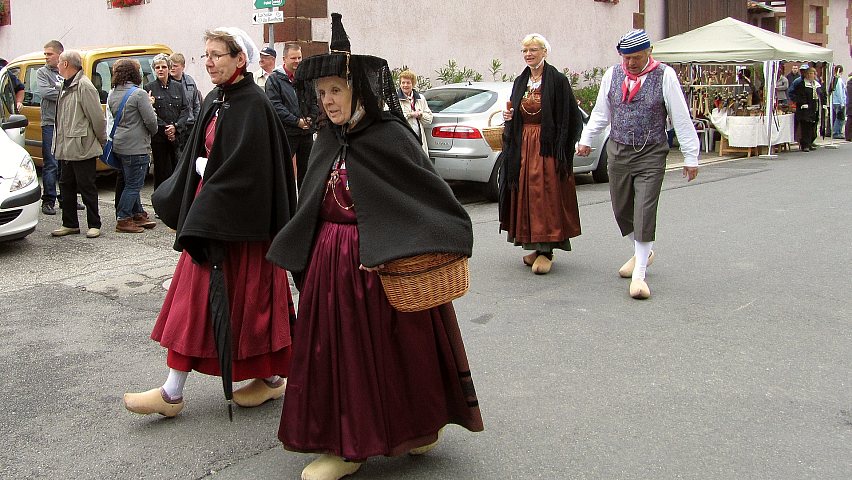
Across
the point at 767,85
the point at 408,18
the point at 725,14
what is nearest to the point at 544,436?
the point at 408,18

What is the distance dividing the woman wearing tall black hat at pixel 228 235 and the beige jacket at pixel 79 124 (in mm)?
4950

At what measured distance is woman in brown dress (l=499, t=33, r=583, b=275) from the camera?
7.12m

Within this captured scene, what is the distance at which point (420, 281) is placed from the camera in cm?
331

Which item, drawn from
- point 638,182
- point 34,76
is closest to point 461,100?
point 638,182

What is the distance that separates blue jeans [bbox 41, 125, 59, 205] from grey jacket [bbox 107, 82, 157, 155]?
5.05ft

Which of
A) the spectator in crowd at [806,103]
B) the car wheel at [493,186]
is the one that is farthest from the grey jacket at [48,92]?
the spectator in crowd at [806,103]

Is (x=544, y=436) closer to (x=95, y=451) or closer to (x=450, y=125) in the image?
(x=95, y=451)

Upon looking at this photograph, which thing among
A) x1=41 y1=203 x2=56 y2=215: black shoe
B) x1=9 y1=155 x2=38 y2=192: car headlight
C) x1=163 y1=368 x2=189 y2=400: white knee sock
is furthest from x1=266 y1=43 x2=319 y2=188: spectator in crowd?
x1=163 y1=368 x2=189 y2=400: white knee sock

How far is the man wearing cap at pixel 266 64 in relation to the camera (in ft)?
32.2

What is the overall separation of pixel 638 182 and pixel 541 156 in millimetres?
947

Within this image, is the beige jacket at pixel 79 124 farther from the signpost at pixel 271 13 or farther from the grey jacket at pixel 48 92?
A: the signpost at pixel 271 13

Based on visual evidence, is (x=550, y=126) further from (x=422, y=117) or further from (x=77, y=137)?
(x=77, y=137)

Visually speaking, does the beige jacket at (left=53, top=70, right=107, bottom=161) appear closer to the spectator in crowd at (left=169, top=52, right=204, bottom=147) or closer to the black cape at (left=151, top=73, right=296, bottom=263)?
the spectator in crowd at (left=169, top=52, right=204, bottom=147)

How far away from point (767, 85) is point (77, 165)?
1312 cm
